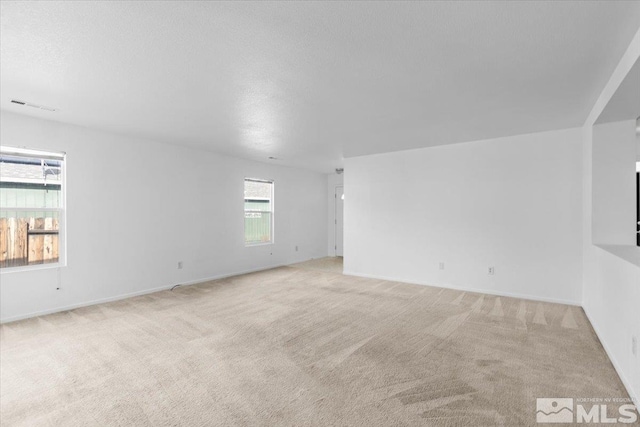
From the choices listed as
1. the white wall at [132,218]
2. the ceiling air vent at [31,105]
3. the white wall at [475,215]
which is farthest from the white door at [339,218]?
the ceiling air vent at [31,105]

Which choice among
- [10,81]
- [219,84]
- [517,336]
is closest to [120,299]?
[10,81]

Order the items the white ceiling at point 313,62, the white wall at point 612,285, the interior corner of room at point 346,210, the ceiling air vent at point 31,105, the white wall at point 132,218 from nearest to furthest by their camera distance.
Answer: the white ceiling at point 313,62
the interior corner of room at point 346,210
the white wall at point 612,285
the ceiling air vent at point 31,105
the white wall at point 132,218

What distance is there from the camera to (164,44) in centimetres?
216

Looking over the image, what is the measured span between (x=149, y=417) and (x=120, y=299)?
3293 mm

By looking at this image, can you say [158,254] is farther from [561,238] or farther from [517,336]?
[561,238]

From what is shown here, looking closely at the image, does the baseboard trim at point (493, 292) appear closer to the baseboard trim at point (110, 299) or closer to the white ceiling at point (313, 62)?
the white ceiling at point (313, 62)

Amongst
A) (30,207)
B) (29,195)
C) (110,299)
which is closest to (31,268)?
(30,207)

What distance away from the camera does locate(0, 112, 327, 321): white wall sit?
3.99m

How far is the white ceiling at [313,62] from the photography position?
6.03 feet

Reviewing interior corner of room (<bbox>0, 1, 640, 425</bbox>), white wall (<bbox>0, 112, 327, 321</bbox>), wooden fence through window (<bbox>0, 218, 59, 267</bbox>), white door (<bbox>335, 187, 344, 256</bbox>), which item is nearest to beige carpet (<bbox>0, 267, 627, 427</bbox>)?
interior corner of room (<bbox>0, 1, 640, 425</bbox>)

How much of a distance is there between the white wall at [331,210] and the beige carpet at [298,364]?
4.62 meters

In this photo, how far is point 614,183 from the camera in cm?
345

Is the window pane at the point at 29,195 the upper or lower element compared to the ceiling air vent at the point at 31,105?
lower

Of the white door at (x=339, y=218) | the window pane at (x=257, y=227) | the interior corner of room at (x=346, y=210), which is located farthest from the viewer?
the white door at (x=339, y=218)
